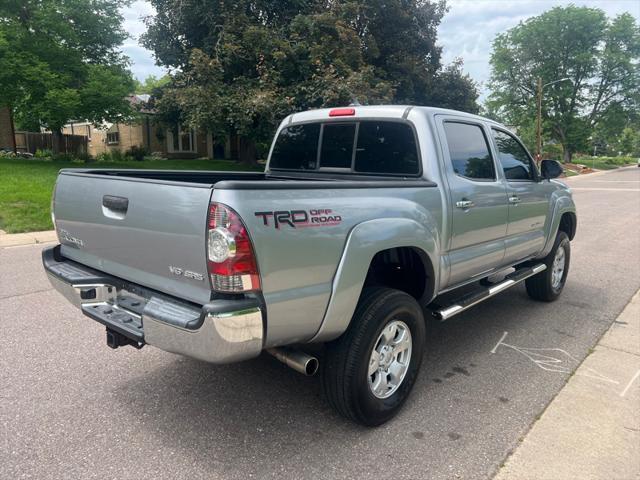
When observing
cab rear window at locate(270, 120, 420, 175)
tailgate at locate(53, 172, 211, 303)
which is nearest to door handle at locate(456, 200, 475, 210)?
cab rear window at locate(270, 120, 420, 175)

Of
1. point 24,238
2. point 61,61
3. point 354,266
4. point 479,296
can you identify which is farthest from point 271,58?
point 354,266

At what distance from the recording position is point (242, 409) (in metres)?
3.20

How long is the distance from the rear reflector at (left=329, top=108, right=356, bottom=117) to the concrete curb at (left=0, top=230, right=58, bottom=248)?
21.7 ft

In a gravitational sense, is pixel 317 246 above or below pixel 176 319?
above

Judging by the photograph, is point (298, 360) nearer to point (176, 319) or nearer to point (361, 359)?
point (361, 359)

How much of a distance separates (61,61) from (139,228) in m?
20.6

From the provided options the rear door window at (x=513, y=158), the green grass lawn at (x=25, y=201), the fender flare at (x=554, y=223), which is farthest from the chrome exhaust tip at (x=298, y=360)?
the green grass lawn at (x=25, y=201)

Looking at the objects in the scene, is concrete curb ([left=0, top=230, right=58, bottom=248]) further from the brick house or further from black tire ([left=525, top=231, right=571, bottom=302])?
the brick house

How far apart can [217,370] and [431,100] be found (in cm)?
2395

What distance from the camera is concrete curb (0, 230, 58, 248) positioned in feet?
26.9

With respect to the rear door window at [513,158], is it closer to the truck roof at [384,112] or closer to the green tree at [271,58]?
the truck roof at [384,112]

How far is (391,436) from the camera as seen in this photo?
2967 millimetres

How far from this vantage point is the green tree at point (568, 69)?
167 feet

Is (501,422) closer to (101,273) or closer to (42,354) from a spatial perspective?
(101,273)
